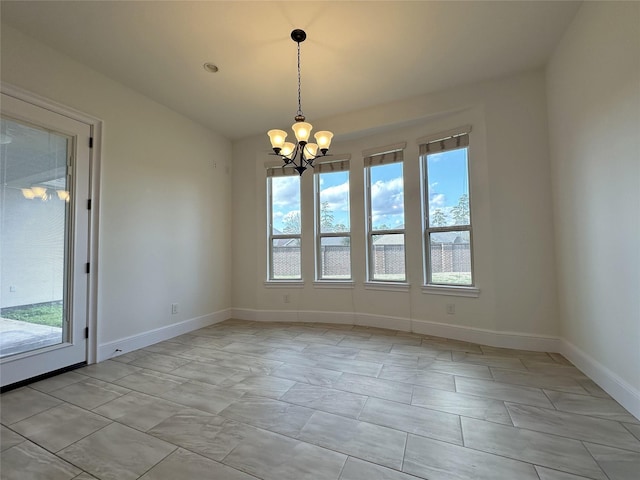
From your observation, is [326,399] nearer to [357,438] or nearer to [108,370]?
[357,438]

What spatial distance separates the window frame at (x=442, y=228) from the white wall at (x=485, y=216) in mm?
75

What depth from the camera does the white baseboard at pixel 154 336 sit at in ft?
9.88

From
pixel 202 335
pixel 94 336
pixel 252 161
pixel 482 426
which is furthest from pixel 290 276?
pixel 482 426

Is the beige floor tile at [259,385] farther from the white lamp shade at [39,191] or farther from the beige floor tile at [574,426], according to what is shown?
the white lamp shade at [39,191]

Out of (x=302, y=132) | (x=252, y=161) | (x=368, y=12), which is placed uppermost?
(x=368, y=12)

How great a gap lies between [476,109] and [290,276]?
→ 11.4 feet

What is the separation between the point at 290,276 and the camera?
4.62 meters

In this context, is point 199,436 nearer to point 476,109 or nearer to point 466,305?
point 466,305

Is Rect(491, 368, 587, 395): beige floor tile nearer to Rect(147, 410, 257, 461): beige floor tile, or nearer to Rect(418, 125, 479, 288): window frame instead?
Rect(418, 125, 479, 288): window frame

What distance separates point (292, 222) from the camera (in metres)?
4.65

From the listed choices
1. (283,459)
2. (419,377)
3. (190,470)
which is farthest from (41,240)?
(419,377)

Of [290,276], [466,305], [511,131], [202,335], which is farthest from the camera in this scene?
[290,276]

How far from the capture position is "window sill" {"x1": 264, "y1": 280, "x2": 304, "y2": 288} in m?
4.50

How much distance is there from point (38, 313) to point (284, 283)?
2820mm
